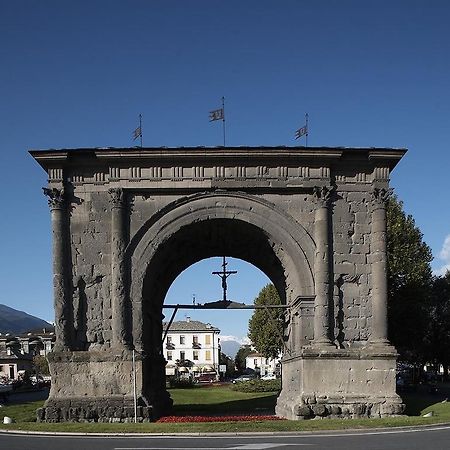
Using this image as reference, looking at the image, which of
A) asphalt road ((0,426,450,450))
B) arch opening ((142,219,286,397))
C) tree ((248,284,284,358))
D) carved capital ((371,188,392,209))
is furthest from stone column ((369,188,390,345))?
tree ((248,284,284,358))

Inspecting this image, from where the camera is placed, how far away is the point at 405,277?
136 ft

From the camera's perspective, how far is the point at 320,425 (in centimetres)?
1983

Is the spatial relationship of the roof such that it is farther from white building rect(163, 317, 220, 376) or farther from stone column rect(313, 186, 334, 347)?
stone column rect(313, 186, 334, 347)

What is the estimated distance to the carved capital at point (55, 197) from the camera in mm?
24141

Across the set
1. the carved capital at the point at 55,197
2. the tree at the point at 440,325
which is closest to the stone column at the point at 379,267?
the carved capital at the point at 55,197

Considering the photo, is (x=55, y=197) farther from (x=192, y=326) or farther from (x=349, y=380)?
(x=192, y=326)

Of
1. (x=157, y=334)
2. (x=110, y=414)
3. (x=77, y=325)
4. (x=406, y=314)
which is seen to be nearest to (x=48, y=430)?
(x=110, y=414)

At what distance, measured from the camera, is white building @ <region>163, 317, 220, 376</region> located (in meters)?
120

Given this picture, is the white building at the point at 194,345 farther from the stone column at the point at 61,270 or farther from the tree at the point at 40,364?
the stone column at the point at 61,270

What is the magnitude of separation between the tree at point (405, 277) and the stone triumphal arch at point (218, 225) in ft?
53.6

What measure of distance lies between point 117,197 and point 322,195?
7.69m

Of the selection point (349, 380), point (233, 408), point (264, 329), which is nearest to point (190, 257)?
point (233, 408)

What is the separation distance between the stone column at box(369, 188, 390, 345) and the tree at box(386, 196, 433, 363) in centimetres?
1565

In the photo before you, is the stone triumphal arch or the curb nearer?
the curb
